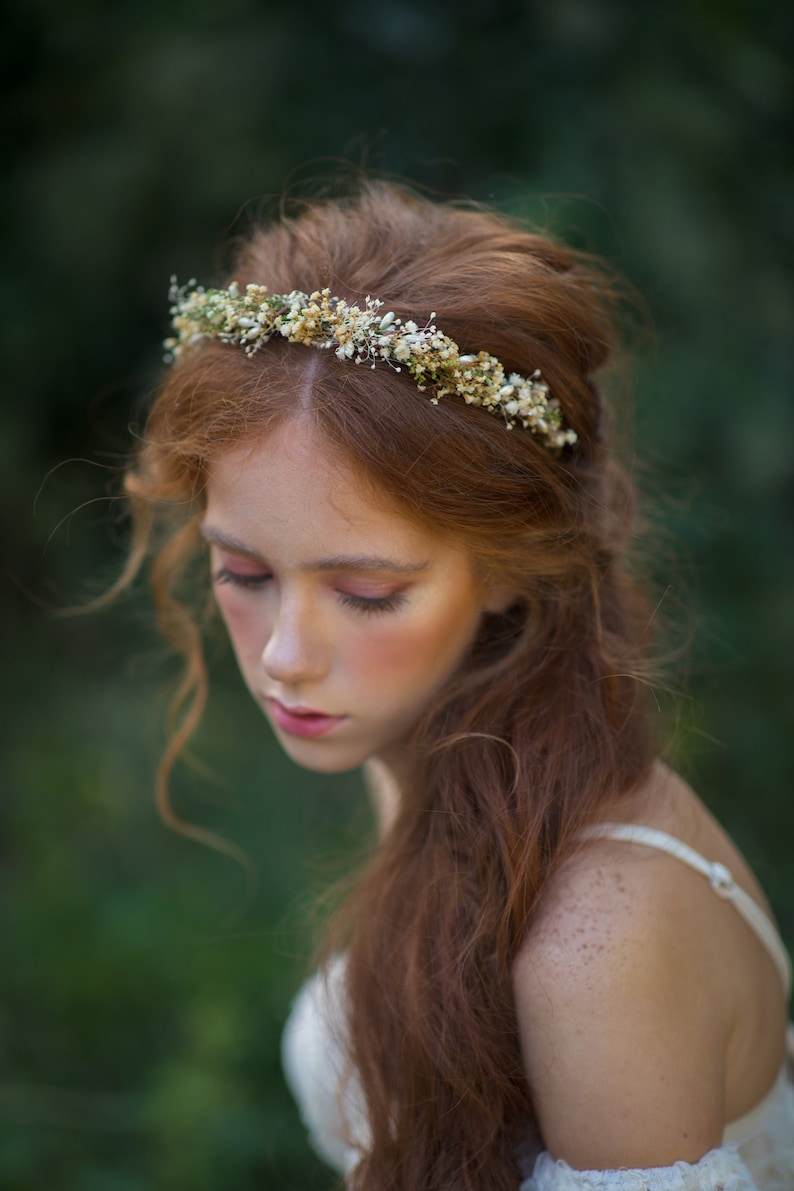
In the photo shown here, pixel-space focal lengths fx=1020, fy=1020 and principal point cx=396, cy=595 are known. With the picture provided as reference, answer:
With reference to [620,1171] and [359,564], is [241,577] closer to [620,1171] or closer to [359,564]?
[359,564]

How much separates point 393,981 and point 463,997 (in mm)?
138

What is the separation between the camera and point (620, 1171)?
1209mm

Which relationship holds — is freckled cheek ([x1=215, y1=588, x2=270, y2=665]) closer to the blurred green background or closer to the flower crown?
the flower crown

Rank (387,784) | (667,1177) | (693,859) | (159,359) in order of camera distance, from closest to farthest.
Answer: (667,1177)
(693,859)
(387,784)
(159,359)

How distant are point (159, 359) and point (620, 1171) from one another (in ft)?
9.20

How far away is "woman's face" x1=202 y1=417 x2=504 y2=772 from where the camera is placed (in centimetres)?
134

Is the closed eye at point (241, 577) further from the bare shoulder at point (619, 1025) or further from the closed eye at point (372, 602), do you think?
the bare shoulder at point (619, 1025)

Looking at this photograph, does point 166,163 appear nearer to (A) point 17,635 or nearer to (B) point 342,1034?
(A) point 17,635

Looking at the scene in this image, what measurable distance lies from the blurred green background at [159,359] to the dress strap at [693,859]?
31.8 inches

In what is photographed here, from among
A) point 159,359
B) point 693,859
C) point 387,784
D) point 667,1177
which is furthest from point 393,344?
point 159,359

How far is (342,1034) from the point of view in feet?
5.10

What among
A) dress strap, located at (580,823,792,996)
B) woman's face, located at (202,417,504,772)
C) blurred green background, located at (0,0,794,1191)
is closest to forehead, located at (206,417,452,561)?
woman's face, located at (202,417,504,772)

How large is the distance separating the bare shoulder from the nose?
45 cm

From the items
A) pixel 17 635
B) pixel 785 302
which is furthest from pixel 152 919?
pixel 785 302
